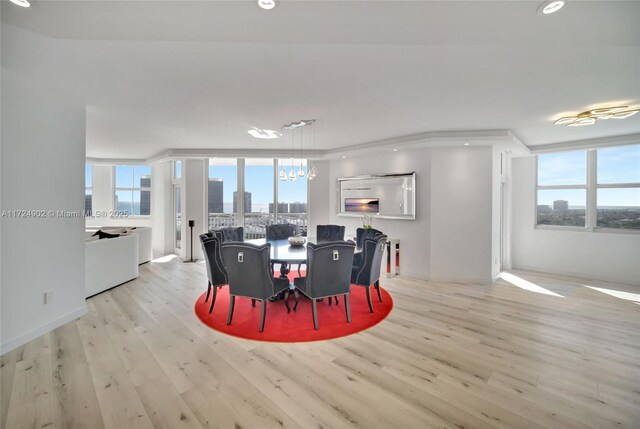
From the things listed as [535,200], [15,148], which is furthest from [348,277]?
[535,200]

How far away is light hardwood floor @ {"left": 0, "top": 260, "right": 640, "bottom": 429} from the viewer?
1.79 meters

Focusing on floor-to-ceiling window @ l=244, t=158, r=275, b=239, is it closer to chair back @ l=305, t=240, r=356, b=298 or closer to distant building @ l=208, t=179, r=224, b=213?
distant building @ l=208, t=179, r=224, b=213

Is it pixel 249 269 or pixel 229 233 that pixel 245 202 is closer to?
pixel 229 233

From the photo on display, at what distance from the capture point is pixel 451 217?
4.93 metres

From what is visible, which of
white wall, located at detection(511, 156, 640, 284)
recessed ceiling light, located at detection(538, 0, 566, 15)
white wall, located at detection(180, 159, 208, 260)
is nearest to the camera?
recessed ceiling light, located at detection(538, 0, 566, 15)

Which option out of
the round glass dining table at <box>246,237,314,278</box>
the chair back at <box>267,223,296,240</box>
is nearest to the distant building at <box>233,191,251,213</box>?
the chair back at <box>267,223,296,240</box>

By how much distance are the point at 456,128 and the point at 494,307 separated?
2702mm

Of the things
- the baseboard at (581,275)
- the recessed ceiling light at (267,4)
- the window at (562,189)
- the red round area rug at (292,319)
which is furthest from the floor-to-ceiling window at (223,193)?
the window at (562,189)

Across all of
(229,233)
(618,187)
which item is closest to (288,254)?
(229,233)

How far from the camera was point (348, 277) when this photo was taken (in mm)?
3201

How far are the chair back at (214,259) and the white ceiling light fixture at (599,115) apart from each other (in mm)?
4994

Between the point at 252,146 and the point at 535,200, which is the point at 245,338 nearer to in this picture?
the point at 252,146

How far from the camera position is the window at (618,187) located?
4.91 metres

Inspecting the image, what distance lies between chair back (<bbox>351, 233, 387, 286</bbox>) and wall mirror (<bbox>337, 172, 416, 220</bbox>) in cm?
190
